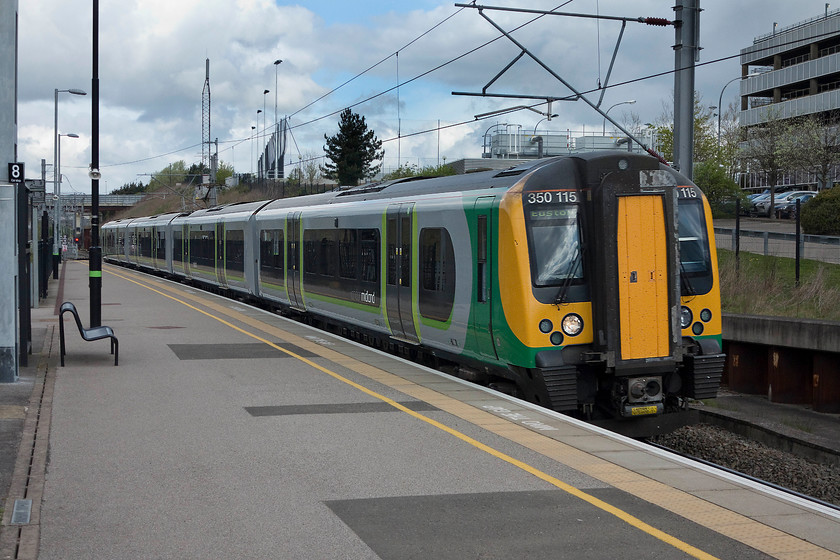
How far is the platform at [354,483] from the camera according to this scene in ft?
20.4

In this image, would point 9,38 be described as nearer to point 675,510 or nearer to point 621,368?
point 621,368

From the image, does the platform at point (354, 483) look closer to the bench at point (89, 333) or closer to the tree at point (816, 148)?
the bench at point (89, 333)

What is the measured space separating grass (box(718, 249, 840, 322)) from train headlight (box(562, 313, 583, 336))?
23.9 ft

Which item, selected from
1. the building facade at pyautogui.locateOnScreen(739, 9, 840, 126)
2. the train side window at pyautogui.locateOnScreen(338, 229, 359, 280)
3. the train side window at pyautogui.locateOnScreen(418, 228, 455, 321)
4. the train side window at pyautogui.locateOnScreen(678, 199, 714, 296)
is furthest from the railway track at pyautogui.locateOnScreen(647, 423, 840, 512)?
the building facade at pyautogui.locateOnScreen(739, 9, 840, 126)

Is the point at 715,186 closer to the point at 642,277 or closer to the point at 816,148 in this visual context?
the point at 816,148

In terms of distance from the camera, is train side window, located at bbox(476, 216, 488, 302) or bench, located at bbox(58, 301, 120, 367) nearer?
train side window, located at bbox(476, 216, 488, 302)

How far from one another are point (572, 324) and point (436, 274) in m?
3.13

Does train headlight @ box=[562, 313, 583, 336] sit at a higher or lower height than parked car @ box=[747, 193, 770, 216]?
lower

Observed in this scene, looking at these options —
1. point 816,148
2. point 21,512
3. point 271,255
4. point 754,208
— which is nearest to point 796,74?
point 816,148

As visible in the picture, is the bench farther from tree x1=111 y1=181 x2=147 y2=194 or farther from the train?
tree x1=111 y1=181 x2=147 y2=194

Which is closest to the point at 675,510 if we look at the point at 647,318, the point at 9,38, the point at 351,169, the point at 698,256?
the point at 647,318

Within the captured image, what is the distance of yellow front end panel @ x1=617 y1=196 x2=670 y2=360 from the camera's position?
10961mm

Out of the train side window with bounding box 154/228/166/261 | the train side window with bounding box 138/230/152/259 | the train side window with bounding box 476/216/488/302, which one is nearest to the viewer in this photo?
the train side window with bounding box 476/216/488/302

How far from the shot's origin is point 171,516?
671 centimetres
